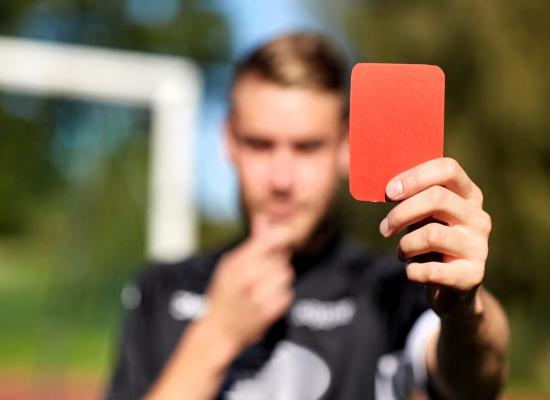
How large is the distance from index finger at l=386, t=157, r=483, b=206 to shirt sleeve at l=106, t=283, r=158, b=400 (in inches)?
31.1

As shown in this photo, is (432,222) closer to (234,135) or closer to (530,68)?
(234,135)

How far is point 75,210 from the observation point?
521cm

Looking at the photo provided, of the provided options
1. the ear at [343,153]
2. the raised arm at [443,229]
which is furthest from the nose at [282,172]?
the raised arm at [443,229]

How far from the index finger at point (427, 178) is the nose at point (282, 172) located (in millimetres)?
633

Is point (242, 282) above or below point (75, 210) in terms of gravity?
above

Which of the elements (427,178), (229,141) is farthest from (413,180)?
(229,141)

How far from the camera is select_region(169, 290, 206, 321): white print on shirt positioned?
4.82ft

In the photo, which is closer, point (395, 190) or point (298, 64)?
point (395, 190)

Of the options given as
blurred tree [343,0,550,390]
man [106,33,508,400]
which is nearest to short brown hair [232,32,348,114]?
man [106,33,508,400]

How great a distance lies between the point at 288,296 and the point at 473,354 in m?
0.34

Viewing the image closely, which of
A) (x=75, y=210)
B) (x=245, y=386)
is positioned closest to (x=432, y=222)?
(x=245, y=386)

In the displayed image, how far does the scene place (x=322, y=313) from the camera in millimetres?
1446

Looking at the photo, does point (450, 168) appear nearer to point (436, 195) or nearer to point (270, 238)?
point (436, 195)

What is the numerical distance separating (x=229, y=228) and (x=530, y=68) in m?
5.99
